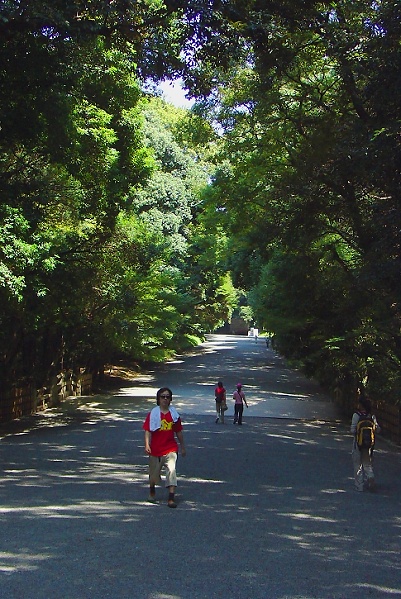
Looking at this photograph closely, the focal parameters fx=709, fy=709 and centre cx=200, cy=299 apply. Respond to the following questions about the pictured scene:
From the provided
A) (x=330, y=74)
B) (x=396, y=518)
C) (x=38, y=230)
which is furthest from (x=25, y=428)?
(x=396, y=518)

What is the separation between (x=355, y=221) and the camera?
15.3 meters

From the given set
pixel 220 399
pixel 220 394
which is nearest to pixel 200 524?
pixel 220 394

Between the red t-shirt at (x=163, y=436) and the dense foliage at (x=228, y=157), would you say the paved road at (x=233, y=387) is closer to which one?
the dense foliage at (x=228, y=157)

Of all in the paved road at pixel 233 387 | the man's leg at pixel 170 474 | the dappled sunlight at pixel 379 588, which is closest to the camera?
the dappled sunlight at pixel 379 588

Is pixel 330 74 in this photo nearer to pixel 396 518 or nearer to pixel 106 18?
pixel 106 18

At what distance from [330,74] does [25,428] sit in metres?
13.5

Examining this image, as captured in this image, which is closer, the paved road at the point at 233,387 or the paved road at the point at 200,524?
the paved road at the point at 200,524

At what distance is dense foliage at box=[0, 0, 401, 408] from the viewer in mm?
11414

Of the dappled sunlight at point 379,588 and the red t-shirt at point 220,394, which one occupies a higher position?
the red t-shirt at point 220,394

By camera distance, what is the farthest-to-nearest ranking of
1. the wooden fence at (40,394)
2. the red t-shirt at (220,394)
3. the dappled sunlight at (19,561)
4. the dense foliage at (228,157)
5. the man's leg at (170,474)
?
the red t-shirt at (220,394), the wooden fence at (40,394), the dense foliage at (228,157), the man's leg at (170,474), the dappled sunlight at (19,561)

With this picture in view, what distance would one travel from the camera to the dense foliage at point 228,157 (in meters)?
11.4

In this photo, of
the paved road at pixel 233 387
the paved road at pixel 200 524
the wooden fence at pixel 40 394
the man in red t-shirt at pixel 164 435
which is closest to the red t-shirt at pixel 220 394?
the paved road at pixel 233 387

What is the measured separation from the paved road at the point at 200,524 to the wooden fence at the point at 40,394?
14.0ft

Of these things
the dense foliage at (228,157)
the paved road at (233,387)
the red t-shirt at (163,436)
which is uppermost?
the dense foliage at (228,157)
